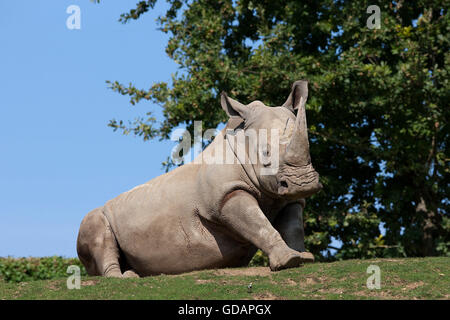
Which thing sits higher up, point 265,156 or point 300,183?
point 265,156

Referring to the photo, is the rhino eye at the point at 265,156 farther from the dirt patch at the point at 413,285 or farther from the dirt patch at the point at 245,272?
the dirt patch at the point at 413,285

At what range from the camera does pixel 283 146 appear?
841cm

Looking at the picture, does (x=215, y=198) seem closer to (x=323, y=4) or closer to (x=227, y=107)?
(x=227, y=107)

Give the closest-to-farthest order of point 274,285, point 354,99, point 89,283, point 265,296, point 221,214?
point 265,296 < point 274,285 < point 89,283 < point 221,214 < point 354,99

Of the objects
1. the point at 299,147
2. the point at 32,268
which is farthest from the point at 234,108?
the point at 32,268

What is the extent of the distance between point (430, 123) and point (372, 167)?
2.44 meters

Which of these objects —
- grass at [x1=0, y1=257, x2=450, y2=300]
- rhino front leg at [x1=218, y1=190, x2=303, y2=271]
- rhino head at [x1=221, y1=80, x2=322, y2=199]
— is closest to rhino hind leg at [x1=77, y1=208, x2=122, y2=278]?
grass at [x1=0, y1=257, x2=450, y2=300]

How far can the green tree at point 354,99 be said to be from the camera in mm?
14328

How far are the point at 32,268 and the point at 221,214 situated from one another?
883cm

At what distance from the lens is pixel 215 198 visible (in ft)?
28.9

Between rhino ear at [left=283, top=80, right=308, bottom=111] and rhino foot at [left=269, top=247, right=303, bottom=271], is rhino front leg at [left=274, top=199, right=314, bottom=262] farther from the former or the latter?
rhino ear at [left=283, top=80, right=308, bottom=111]

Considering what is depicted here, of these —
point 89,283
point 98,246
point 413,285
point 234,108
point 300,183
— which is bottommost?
point 413,285

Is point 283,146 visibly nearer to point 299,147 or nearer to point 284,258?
point 299,147

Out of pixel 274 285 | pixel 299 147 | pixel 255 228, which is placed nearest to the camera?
pixel 274 285
